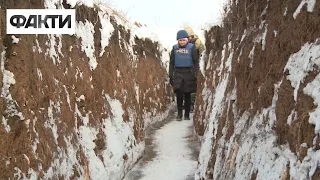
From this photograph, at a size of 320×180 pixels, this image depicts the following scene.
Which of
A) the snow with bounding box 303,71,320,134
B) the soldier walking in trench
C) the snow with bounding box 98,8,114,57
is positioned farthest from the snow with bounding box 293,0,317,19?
the soldier walking in trench

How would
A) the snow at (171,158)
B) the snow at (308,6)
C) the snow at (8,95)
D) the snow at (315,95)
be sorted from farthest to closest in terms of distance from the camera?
the snow at (171,158)
the snow at (8,95)
the snow at (308,6)
the snow at (315,95)

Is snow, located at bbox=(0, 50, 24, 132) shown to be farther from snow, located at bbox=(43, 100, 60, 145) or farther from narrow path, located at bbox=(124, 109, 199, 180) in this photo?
narrow path, located at bbox=(124, 109, 199, 180)

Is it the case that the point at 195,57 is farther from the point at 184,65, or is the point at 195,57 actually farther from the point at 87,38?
the point at 87,38

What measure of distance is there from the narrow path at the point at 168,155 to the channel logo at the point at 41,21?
6.57 feet

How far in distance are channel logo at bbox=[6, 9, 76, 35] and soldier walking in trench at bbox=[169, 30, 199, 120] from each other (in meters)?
4.56

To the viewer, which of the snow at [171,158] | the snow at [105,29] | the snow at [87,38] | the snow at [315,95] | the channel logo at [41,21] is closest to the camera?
the snow at [315,95]

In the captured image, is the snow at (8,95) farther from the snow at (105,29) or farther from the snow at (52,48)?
the snow at (105,29)

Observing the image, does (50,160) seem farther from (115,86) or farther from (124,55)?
(124,55)

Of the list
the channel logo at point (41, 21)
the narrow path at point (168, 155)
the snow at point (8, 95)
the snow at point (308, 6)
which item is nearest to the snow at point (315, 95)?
the snow at point (308, 6)

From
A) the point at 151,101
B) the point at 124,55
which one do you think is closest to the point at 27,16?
the point at 124,55

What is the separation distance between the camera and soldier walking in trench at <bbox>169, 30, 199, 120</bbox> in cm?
864

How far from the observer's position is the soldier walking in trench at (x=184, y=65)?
864 centimetres

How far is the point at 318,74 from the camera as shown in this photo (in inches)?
72.4

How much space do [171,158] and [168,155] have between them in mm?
222
